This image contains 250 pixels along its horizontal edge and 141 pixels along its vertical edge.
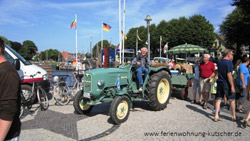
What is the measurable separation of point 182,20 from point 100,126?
3952 cm

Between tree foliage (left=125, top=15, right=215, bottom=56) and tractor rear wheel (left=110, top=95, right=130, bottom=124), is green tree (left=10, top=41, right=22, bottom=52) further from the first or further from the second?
tractor rear wheel (left=110, top=95, right=130, bottom=124)

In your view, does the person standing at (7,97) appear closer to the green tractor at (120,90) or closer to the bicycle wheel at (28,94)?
the green tractor at (120,90)

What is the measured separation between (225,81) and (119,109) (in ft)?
9.40

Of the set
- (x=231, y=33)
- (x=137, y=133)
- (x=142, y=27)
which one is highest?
(x=142, y=27)

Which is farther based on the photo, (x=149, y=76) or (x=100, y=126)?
(x=149, y=76)

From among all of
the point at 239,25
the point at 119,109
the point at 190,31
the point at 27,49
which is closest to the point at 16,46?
the point at 27,49

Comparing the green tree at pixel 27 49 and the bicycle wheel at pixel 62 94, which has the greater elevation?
the green tree at pixel 27 49

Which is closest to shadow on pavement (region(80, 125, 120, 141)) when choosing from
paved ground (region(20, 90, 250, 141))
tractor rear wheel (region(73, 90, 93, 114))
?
paved ground (region(20, 90, 250, 141))

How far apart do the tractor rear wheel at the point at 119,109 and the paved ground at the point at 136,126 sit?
0.16m

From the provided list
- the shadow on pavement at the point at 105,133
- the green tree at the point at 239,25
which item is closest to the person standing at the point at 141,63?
the shadow on pavement at the point at 105,133

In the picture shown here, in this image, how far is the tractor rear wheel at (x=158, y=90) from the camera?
592 centimetres

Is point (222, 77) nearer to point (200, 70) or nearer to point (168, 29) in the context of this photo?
point (200, 70)

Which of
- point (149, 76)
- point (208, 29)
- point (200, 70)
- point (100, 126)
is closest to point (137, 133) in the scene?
point (100, 126)

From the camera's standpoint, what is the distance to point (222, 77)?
516 centimetres
